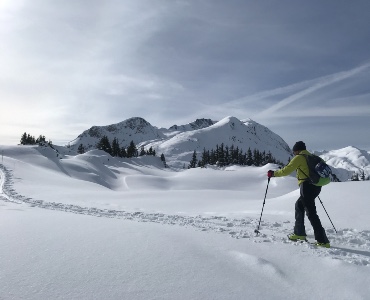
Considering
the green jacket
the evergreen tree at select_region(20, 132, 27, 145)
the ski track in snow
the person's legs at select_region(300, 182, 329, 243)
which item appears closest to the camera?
the ski track in snow

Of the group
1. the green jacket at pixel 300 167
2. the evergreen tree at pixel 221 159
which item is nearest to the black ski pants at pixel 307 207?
the green jacket at pixel 300 167

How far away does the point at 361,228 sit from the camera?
7.44m

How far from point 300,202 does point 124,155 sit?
115424 mm

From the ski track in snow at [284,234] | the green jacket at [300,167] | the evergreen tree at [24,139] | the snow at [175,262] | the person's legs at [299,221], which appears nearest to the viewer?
the snow at [175,262]

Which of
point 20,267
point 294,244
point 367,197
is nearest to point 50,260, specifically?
point 20,267

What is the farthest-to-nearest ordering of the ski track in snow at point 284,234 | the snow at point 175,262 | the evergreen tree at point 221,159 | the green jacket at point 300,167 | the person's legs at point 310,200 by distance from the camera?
the evergreen tree at point 221,159 < the green jacket at point 300,167 < the person's legs at point 310,200 < the ski track in snow at point 284,234 < the snow at point 175,262

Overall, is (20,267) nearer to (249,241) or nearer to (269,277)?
(269,277)

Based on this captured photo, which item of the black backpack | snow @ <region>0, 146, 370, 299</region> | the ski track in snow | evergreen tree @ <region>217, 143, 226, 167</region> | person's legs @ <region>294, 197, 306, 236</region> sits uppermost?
evergreen tree @ <region>217, 143, 226, 167</region>

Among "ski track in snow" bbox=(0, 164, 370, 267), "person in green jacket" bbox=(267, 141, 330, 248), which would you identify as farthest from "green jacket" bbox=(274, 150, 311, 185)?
"ski track in snow" bbox=(0, 164, 370, 267)

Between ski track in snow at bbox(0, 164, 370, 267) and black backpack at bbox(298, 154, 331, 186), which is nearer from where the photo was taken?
ski track in snow at bbox(0, 164, 370, 267)

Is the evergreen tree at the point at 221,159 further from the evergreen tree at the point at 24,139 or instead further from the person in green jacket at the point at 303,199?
the person in green jacket at the point at 303,199

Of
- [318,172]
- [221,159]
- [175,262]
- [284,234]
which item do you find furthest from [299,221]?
[221,159]

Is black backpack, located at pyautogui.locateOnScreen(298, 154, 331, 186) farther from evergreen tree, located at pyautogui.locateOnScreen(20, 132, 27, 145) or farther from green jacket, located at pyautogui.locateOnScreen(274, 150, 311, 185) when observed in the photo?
evergreen tree, located at pyautogui.locateOnScreen(20, 132, 27, 145)

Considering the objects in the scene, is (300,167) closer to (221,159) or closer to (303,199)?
(303,199)
